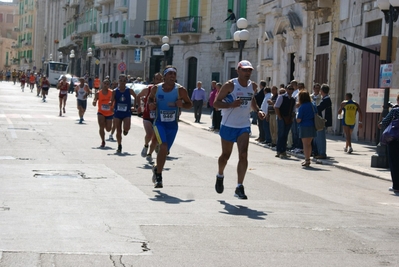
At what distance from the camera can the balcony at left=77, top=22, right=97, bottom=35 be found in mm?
81125

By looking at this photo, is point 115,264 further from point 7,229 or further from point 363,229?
point 363,229

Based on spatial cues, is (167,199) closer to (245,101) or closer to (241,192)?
(241,192)

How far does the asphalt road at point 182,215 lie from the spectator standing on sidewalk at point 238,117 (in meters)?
0.40

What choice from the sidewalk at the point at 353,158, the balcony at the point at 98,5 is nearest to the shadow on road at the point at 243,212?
the sidewalk at the point at 353,158

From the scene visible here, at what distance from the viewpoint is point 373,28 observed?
26.7 m

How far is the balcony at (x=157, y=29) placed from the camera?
5538 cm

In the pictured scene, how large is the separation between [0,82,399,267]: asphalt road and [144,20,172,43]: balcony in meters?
38.6

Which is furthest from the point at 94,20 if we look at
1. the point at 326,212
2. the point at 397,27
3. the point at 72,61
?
the point at 326,212

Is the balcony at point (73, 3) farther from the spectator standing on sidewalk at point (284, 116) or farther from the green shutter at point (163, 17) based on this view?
the spectator standing on sidewalk at point (284, 116)

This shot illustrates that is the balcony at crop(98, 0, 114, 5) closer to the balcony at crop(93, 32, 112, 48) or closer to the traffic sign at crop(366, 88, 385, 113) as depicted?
the balcony at crop(93, 32, 112, 48)

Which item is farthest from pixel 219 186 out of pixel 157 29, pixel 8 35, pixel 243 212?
pixel 8 35

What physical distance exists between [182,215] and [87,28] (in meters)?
75.6

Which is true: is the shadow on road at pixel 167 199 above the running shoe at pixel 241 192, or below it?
below

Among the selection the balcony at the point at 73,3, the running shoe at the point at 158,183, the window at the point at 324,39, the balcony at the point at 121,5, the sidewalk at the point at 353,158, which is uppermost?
the balcony at the point at 73,3
